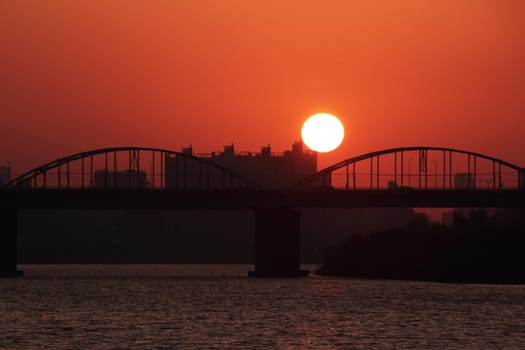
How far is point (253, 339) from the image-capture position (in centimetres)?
9925

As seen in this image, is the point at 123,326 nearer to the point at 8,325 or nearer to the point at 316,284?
the point at 8,325

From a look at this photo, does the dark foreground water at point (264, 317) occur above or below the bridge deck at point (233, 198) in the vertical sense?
below

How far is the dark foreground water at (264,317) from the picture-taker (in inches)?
3861

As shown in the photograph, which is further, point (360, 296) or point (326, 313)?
point (360, 296)

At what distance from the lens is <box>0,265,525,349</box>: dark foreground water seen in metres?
98.1

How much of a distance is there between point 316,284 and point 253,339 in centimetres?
9279

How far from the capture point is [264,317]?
122 m

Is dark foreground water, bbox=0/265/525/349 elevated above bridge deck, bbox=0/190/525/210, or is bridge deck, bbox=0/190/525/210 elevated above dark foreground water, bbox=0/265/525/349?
bridge deck, bbox=0/190/525/210

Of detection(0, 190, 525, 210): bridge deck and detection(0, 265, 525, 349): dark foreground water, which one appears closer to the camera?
detection(0, 265, 525, 349): dark foreground water

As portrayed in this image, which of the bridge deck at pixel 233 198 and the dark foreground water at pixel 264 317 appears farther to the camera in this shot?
the bridge deck at pixel 233 198

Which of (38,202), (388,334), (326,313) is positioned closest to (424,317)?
(326,313)

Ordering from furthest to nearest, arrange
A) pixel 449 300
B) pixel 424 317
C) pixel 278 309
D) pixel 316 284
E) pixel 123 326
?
1. pixel 316 284
2. pixel 449 300
3. pixel 278 309
4. pixel 424 317
5. pixel 123 326

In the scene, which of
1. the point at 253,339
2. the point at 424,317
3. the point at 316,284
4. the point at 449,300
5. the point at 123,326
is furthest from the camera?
the point at 316,284

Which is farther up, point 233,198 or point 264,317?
point 233,198
